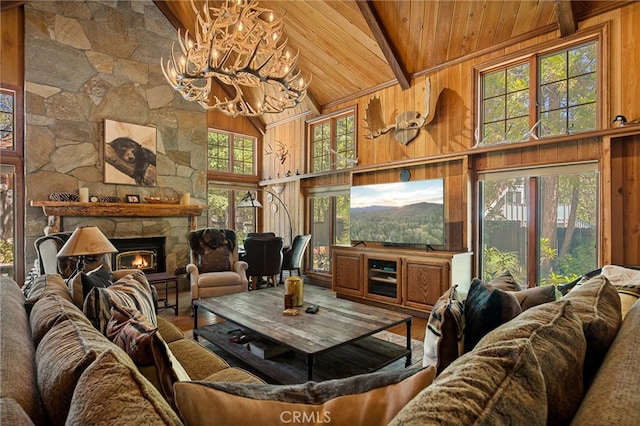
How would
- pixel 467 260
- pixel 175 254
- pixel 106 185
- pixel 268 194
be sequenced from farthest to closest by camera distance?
pixel 268 194, pixel 175 254, pixel 106 185, pixel 467 260

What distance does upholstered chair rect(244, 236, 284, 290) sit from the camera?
5199 mm

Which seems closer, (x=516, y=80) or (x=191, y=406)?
(x=191, y=406)

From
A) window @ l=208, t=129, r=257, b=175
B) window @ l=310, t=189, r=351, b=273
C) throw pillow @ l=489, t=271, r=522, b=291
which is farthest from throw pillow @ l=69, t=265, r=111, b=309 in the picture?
window @ l=208, t=129, r=257, b=175

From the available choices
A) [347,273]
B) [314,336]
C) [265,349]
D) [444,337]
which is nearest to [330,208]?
[347,273]

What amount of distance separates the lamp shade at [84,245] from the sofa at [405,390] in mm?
1771

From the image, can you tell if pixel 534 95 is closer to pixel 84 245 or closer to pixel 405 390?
pixel 405 390

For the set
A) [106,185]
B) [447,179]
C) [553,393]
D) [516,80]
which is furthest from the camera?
[106,185]

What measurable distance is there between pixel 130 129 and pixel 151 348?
17.2ft

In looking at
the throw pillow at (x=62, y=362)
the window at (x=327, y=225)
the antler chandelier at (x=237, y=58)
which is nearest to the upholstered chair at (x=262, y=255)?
the window at (x=327, y=225)

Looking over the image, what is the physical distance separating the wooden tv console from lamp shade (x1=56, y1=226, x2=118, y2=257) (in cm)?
323

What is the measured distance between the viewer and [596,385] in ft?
2.48

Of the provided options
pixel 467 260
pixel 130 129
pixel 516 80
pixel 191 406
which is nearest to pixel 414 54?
pixel 516 80

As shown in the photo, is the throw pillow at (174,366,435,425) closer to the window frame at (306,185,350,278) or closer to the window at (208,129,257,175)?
the window frame at (306,185,350,278)

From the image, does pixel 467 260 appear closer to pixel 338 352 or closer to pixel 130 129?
pixel 338 352
